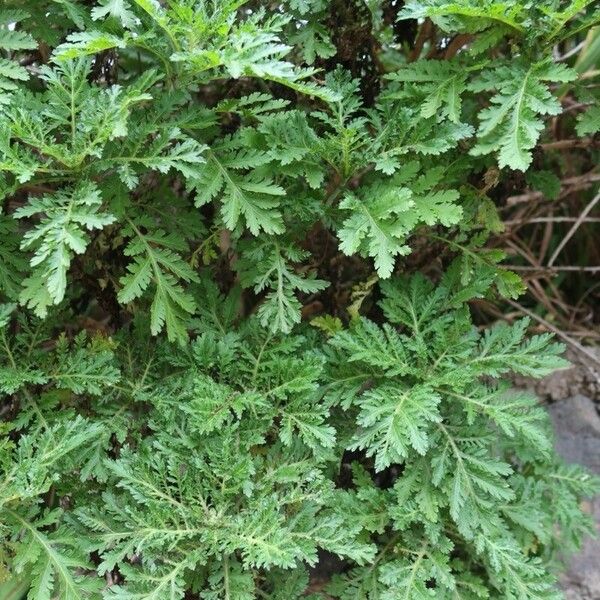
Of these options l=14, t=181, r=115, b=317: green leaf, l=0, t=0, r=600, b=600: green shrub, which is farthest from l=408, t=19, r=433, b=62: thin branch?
l=14, t=181, r=115, b=317: green leaf

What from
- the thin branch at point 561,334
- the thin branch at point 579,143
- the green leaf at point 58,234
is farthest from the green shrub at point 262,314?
the thin branch at point 561,334

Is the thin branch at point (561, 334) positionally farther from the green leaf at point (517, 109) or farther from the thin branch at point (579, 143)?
the green leaf at point (517, 109)

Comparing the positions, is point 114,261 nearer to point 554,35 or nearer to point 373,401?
point 373,401

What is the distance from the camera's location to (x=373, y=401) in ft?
4.54

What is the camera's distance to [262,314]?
1.40m

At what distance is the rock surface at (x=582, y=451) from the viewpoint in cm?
182

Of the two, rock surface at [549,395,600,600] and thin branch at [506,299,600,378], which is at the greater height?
thin branch at [506,299,600,378]

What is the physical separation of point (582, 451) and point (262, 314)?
1169 mm

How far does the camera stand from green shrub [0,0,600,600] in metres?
1.25

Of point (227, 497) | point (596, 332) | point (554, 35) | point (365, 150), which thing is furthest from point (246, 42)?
point (596, 332)

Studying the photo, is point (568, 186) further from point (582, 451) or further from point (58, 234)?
point (58, 234)

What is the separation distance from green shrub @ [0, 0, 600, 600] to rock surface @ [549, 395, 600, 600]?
12.8 inches

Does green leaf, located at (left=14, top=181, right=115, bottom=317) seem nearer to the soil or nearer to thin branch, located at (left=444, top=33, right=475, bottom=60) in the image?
thin branch, located at (left=444, top=33, right=475, bottom=60)

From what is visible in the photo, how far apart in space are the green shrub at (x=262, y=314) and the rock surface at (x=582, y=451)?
326 mm
